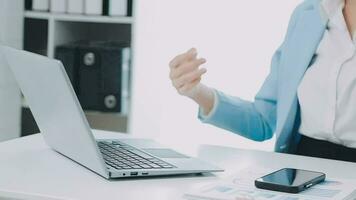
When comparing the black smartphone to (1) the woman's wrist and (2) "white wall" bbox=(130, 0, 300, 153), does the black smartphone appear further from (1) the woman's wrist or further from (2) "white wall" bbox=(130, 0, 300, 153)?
(2) "white wall" bbox=(130, 0, 300, 153)

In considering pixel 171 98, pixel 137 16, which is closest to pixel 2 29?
pixel 137 16

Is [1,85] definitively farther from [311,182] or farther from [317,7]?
[311,182]

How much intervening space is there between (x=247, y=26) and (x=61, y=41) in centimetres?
83

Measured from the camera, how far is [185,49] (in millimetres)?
2973

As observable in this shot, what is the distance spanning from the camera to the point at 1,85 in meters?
2.97

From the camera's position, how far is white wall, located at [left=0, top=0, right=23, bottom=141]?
2939 millimetres

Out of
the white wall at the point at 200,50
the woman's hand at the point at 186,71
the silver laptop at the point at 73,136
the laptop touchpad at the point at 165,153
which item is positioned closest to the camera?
the silver laptop at the point at 73,136

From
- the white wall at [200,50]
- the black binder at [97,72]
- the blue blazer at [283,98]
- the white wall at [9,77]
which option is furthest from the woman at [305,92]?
the white wall at [9,77]

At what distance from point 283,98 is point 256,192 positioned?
73 cm

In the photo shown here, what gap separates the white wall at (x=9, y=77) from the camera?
294 cm

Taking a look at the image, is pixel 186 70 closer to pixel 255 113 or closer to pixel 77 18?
pixel 255 113

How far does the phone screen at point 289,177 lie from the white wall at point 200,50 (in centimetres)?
161

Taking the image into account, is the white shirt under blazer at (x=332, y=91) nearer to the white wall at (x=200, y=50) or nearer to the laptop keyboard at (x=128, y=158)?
the laptop keyboard at (x=128, y=158)

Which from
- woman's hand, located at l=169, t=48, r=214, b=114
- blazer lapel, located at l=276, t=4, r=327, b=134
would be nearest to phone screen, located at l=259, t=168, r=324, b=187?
woman's hand, located at l=169, t=48, r=214, b=114
